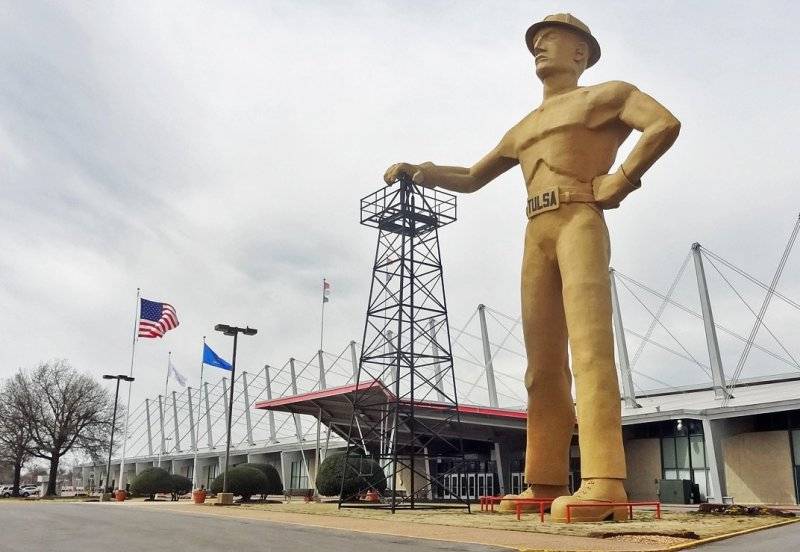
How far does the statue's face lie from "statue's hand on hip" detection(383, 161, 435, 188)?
5.14 meters

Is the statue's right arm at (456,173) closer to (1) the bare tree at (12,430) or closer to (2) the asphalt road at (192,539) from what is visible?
(2) the asphalt road at (192,539)

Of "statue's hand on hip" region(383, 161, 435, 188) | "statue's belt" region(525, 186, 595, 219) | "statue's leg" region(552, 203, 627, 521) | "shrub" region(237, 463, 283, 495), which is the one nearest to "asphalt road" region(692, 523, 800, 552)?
"statue's leg" region(552, 203, 627, 521)

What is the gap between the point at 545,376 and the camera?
2020 cm

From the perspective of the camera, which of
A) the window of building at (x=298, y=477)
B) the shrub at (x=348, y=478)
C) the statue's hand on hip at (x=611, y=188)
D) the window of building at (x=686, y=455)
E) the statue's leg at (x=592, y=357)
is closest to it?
the statue's leg at (x=592, y=357)

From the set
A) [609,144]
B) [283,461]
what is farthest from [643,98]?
[283,461]

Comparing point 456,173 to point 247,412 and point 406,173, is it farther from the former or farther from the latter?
point 247,412

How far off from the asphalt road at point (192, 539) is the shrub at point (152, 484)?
3080 centimetres

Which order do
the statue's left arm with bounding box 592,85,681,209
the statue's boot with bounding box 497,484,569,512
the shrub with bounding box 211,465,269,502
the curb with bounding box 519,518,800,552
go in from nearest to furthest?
the curb with bounding box 519,518,800,552 → the statue's left arm with bounding box 592,85,681,209 → the statue's boot with bounding box 497,484,569,512 → the shrub with bounding box 211,465,269,502

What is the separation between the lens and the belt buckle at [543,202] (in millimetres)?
19406

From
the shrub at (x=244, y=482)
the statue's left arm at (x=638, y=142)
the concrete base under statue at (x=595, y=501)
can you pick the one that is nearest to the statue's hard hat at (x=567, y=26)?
the statue's left arm at (x=638, y=142)

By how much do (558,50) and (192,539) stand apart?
50.2ft

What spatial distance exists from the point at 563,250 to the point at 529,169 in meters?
2.81

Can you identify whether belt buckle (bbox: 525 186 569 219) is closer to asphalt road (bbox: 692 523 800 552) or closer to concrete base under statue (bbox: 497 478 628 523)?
concrete base under statue (bbox: 497 478 628 523)

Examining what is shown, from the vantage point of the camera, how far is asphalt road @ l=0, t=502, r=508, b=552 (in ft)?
39.6
